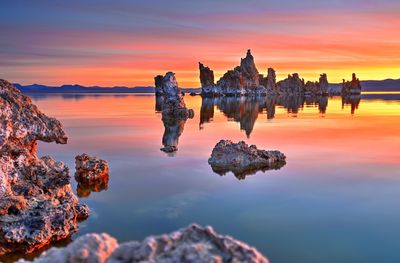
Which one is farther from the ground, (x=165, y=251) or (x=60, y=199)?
(x=165, y=251)

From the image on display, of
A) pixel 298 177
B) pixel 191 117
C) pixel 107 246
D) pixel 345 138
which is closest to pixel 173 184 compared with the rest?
pixel 298 177

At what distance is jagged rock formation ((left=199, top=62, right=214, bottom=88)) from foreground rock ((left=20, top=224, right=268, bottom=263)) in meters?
169

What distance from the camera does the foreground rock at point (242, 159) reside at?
19.4m

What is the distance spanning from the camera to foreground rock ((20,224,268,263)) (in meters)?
3.95

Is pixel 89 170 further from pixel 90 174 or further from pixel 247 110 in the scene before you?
pixel 247 110

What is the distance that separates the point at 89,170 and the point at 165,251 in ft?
44.2

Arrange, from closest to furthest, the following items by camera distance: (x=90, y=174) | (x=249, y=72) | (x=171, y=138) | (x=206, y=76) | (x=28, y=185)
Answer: (x=28, y=185) < (x=90, y=174) < (x=171, y=138) < (x=206, y=76) < (x=249, y=72)

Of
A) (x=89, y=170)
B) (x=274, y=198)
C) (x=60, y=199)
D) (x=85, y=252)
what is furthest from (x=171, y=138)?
(x=85, y=252)

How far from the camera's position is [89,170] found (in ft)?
55.3

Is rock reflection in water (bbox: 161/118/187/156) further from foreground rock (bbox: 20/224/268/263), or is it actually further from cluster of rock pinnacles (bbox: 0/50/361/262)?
foreground rock (bbox: 20/224/268/263)

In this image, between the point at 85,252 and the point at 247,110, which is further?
the point at 247,110

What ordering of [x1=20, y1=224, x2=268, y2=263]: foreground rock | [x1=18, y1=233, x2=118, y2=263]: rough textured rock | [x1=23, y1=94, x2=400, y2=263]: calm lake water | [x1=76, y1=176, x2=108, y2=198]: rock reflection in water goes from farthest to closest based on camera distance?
[x1=76, y1=176, x2=108, y2=198]: rock reflection in water → [x1=23, y1=94, x2=400, y2=263]: calm lake water → [x1=18, y1=233, x2=118, y2=263]: rough textured rock → [x1=20, y1=224, x2=268, y2=263]: foreground rock

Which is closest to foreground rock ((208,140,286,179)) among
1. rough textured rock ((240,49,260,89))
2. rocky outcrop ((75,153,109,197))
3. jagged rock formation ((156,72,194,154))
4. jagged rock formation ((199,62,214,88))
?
rocky outcrop ((75,153,109,197))

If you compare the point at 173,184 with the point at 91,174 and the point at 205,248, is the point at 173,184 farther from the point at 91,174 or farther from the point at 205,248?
the point at 205,248
